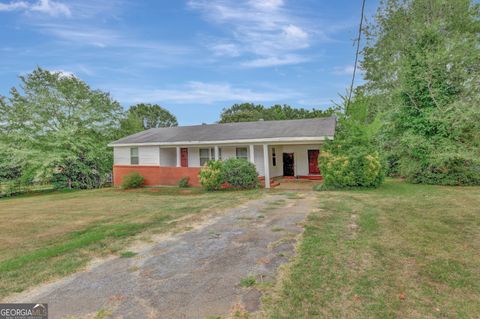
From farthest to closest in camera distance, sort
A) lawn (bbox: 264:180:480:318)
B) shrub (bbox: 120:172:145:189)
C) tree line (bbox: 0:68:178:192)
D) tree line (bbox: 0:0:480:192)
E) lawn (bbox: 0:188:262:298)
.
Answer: tree line (bbox: 0:68:178:192)
shrub (bbox: 120:172:145:189)
tree line (bbox: 0:0:480:192)
lawn (bbox: 0:188:262:298)
lawn (bbox: 264:180:480:318)

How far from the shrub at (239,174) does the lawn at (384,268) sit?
20.8 ft

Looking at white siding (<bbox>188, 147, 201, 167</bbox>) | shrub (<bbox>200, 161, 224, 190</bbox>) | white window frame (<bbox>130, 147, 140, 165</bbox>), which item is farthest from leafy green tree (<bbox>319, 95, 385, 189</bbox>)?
white window frame (<bbox>130, 147, 140, 165</bbox>)

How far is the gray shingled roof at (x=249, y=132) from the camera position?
1393cm

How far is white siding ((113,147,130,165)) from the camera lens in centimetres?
1853

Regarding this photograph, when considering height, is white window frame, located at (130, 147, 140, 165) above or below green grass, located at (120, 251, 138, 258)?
above

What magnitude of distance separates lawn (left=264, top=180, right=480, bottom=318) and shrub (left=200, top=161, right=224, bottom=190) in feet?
22.7

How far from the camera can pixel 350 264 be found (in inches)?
155

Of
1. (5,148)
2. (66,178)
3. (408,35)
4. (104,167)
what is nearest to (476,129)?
(408,35)

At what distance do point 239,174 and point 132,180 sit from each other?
7.19 metres

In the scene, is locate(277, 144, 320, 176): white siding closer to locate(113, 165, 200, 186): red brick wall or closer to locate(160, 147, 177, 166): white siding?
locate(113, 165, 200, 186): red brick wall

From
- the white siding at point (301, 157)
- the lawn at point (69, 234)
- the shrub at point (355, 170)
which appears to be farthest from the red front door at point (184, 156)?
the shrub at point (355, 170)

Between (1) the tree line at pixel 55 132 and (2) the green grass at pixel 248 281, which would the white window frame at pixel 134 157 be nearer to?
(1) the tree line at pixel 55 132

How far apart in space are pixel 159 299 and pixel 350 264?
2.68 meters

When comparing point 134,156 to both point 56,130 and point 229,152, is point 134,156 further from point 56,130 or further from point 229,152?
point 229,152
